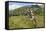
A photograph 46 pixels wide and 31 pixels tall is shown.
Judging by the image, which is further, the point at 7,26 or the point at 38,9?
the point at 38,9

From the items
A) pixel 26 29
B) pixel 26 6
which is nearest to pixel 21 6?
pixel 26 6

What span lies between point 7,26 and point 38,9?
59 centimetres

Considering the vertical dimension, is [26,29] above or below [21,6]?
below

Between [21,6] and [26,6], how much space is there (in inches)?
3.3

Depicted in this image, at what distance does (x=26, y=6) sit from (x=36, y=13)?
207mm

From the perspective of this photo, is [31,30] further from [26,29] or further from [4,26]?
[4,26]

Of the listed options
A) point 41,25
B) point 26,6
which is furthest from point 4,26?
point 41,25

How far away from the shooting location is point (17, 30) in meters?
1.61

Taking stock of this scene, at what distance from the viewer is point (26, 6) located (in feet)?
5.38

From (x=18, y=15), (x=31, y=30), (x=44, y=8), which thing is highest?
(x=44, y=8)

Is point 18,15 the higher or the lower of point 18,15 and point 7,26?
the higher

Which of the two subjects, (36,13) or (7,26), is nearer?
(7,26)

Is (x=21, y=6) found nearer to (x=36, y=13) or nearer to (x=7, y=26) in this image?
(x=36, y=13)

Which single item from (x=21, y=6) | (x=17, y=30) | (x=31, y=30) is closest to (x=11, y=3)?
(x=21, y=6)
